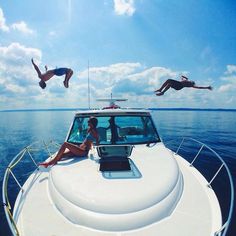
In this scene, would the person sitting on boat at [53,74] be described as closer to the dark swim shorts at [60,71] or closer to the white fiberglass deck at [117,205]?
the dark swim shorts at [60,71]

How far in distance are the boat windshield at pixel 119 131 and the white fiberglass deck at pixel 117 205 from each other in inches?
71.8

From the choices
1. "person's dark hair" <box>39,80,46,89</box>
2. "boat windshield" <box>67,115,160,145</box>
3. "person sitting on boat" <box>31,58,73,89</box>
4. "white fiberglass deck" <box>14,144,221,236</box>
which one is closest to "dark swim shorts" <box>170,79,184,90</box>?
"boat windshield" <box>67,115,160,145</box>

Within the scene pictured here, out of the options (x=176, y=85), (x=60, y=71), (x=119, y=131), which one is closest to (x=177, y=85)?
(x=176, y=85)

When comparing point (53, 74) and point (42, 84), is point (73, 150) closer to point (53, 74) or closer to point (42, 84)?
point (42, 84)

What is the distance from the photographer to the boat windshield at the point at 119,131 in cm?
605

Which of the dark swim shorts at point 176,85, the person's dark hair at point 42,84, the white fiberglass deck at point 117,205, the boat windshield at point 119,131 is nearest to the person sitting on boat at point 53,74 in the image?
the person's dark hair at point 42,84

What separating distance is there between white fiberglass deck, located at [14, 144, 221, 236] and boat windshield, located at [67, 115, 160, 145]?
5.99 ft

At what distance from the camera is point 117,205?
2.99 metres

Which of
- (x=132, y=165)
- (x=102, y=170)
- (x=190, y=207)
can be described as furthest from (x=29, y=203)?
(x=190, y=207)

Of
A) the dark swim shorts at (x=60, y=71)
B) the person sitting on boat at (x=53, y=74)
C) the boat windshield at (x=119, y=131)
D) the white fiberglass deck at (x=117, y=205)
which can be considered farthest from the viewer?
the boat windshield at (x=119, y=131)

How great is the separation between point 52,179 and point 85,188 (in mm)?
1139

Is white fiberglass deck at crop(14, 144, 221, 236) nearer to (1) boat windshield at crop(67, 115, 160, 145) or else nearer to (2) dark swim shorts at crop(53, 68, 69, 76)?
(1) boat windshield at crop(67, 115, 160, 145)

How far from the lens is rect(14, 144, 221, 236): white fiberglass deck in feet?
9.45

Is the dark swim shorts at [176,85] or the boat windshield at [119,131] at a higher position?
the dark swim shorts at [176,85]
